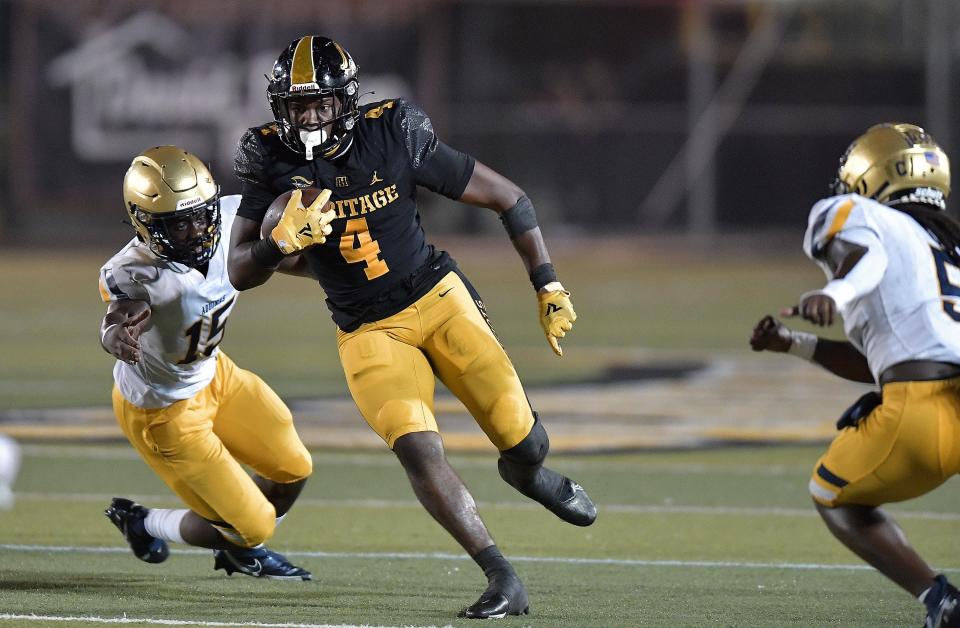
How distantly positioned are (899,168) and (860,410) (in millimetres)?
725

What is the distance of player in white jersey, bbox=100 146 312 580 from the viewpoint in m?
5.03

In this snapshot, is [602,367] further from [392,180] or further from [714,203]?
[714,203]

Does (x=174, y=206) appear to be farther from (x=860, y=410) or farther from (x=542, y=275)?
(x=860, y=410)

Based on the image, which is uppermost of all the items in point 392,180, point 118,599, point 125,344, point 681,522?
point 392,180

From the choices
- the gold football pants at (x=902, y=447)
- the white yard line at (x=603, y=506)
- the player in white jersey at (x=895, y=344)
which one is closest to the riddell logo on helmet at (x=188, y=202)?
the player in white jersey at (x=895, y=344)

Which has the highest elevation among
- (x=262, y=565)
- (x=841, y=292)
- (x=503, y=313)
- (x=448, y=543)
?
(x=841, y=292)

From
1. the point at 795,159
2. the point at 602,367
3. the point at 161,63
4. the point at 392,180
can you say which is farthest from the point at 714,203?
the point at 392,180

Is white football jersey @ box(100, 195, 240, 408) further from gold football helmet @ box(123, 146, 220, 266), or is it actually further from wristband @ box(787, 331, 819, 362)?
wristband @ box(787, 331, 819, 362)

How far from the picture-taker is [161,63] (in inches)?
748

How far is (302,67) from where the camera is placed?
494 centimetres

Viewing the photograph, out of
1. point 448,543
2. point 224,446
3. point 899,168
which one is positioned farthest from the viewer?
point 448,543

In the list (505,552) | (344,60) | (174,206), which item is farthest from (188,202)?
(505,552)

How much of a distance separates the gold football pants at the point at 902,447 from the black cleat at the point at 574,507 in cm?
113

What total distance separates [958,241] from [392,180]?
184 cm
